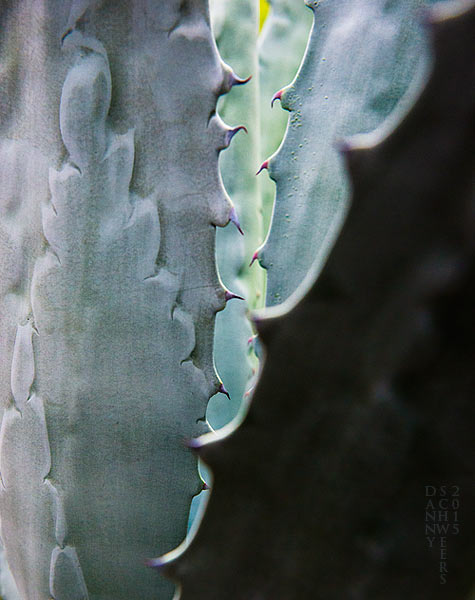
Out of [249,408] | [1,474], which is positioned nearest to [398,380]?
[249,408]

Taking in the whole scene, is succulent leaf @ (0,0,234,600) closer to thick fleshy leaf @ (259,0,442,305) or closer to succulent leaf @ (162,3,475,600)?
thick fleshy leaf @ (259,0,442,305)

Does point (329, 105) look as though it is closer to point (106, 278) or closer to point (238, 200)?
point (238, 200)

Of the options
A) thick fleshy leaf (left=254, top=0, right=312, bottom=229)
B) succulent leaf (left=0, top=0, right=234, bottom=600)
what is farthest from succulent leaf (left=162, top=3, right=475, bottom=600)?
thick fleshy leaf (left=254, top=0, right=312, bottom=229)

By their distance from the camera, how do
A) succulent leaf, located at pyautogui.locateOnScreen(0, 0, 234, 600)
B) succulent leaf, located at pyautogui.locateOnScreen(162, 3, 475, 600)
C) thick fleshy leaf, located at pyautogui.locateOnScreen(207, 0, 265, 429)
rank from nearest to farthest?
1. succulent leaf, located at pyautogui.locateOnScreen(162, 3, 475, 600)
2. succulent leaf, located at pyautogui.locateOnScreen(0, 0, 234, 600)
3. thick fleshy leaf, located at pyautogui.locateOnScreen(207, 0, 265, 429)

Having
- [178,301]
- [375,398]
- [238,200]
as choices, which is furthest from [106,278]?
[375,398]

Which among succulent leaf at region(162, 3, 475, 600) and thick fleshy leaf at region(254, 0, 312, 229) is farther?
thick fleshy leaf at region(254, 0, 312, 229)

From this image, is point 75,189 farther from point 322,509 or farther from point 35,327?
point 322,509

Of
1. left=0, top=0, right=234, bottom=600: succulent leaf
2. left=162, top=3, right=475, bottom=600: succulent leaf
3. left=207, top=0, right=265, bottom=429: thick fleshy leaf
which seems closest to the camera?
left=162, top=3, right=475, bottom=600: succulent leaf

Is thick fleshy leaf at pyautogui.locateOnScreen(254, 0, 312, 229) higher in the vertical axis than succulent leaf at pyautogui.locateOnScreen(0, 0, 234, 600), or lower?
higher

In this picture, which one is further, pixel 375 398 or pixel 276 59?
pixel 276 59
